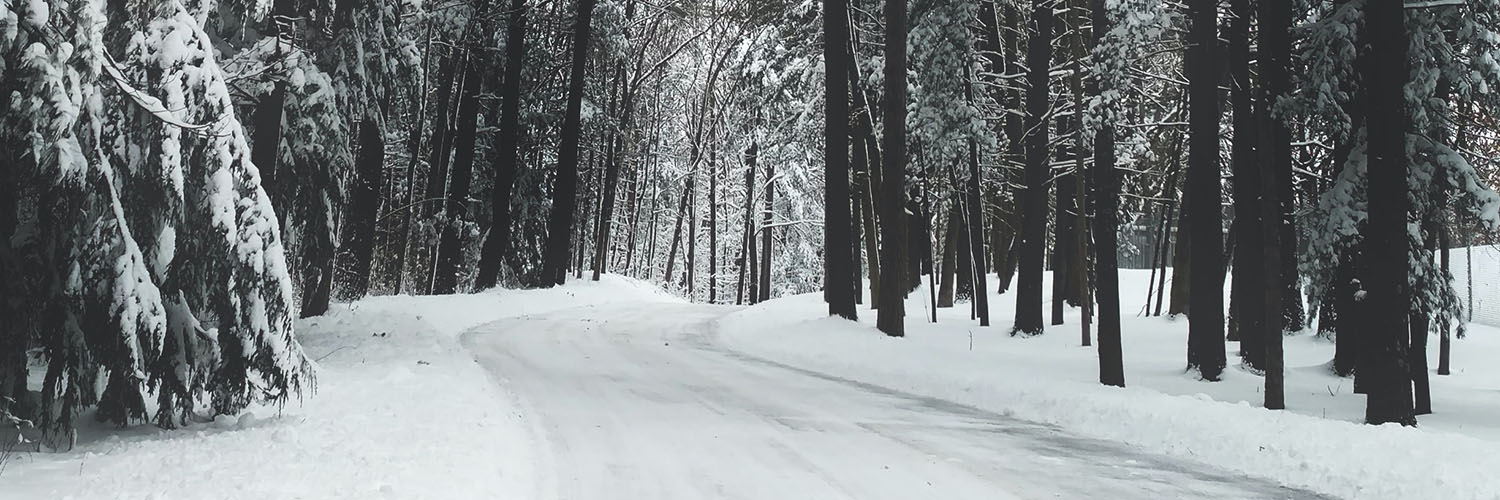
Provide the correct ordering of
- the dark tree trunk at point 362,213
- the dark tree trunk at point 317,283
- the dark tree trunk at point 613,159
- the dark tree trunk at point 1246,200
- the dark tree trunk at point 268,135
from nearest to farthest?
the dark tree trunk at point 268,135 → the dark tree trunk at point 1246,200 → the dark tree trunk at point 317,283 → the dark tree trunk at point 362,213 → the dark tree trunk at point 613,159

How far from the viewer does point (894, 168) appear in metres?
18.3

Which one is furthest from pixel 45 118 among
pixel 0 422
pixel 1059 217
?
pixel 1059 217

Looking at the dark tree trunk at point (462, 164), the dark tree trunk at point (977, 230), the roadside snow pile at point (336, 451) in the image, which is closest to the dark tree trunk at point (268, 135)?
the roadside snow pile at point (336, 451)

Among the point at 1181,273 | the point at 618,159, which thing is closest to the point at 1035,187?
the point at 1181,273

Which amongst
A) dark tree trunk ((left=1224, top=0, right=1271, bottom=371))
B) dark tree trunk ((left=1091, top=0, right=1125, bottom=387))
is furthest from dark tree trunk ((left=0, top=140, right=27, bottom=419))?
dark tree trunk ((left=1224, top=0, right=1271, bottom=371))

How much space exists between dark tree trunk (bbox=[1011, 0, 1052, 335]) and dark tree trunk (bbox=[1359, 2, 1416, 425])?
8.89 m

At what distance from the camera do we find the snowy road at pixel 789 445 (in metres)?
7.18

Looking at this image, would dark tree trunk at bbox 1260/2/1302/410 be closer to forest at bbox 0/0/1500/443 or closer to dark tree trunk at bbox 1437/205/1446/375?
forest at bbox 0/0/1500/443

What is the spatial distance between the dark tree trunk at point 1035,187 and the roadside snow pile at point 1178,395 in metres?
0.62

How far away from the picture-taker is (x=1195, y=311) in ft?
47.5

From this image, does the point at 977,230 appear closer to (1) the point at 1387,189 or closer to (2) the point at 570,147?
(2) the point at 570,147

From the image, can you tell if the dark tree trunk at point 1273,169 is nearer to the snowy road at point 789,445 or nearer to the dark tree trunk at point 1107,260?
the dark tree trunk at point 1107,260

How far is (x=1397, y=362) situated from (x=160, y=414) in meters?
11.0

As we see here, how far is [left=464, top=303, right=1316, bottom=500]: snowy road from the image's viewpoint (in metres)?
7.18
